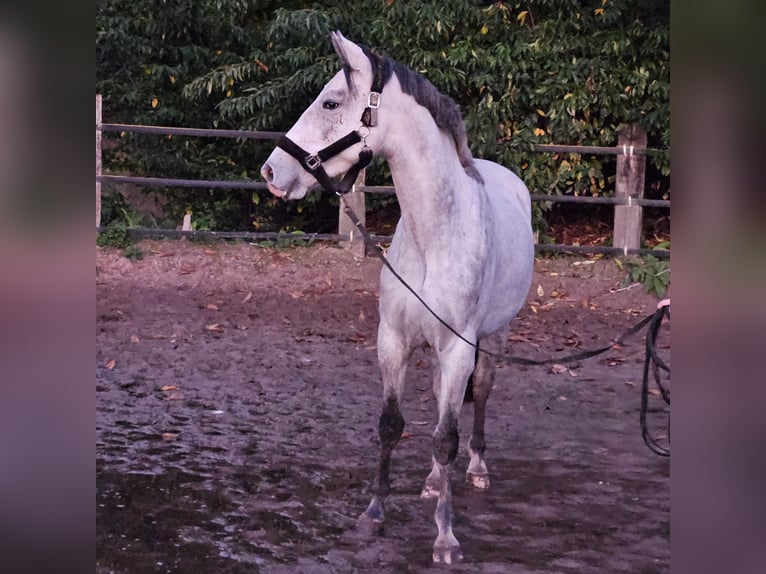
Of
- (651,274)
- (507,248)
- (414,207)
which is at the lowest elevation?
(651,274)

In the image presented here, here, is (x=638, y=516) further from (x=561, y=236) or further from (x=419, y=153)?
(x=561, y=236)

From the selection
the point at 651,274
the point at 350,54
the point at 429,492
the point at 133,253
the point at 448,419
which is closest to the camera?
the point at 350,54

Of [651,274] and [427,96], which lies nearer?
[427,96]

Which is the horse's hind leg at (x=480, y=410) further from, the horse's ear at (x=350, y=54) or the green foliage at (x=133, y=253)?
the green foliage at (x=133, y=253)

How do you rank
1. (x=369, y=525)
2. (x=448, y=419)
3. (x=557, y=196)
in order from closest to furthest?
(x=448, y=419) < (x=369, y=525) < (x=557, y=196)

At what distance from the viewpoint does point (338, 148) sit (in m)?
3.87

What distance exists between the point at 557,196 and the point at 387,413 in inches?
257

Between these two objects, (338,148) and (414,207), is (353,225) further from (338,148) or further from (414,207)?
(338,148)

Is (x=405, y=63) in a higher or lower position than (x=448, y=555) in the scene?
higher

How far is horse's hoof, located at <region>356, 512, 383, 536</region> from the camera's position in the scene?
14.0 ft

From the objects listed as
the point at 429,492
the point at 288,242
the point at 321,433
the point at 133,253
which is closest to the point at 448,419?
the point at 429,492

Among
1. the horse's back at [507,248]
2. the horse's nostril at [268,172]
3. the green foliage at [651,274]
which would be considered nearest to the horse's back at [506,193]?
the horse's back at [507,248]

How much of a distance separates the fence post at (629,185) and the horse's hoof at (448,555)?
6.80m
